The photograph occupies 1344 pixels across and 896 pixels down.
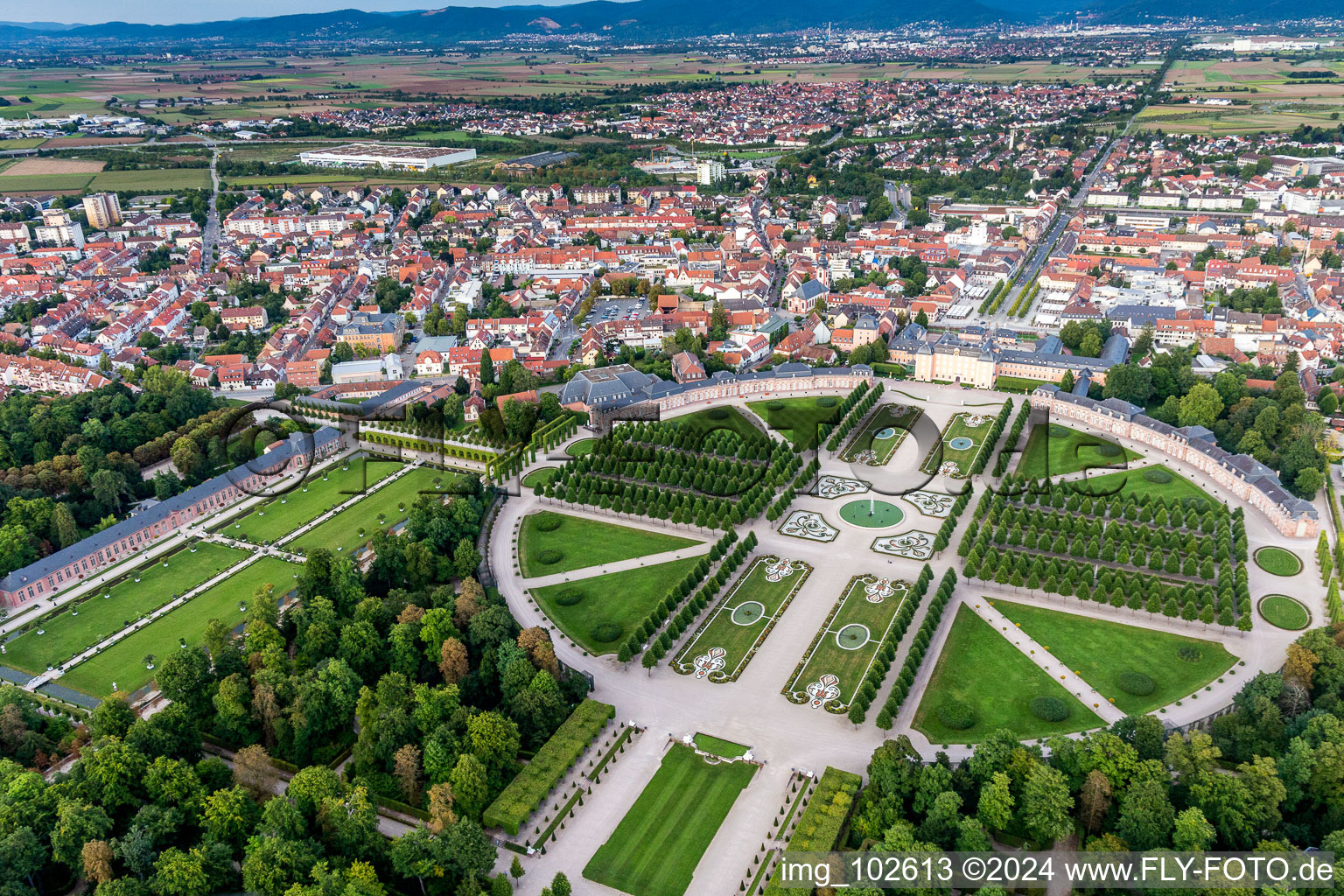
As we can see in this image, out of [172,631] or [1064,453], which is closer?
[172,631]

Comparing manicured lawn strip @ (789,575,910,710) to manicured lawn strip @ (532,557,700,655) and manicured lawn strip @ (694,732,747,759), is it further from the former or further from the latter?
manicured lawn strip @ (532,557,700,655)

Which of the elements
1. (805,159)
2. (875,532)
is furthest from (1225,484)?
(805,159)

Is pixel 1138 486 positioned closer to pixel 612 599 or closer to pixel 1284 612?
pixel 1284 612

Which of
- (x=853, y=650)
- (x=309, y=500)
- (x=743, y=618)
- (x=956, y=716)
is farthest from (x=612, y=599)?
(x=309, y=500)

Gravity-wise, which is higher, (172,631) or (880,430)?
(880,430)

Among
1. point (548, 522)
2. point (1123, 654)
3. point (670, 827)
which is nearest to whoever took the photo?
point (670, 827)

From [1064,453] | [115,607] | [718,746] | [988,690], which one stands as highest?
[1064,453]

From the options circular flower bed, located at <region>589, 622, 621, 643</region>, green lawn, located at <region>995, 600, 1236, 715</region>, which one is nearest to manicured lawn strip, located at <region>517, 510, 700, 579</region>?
circular flower bed, located at <region>589, 622, 621, 643</region>
